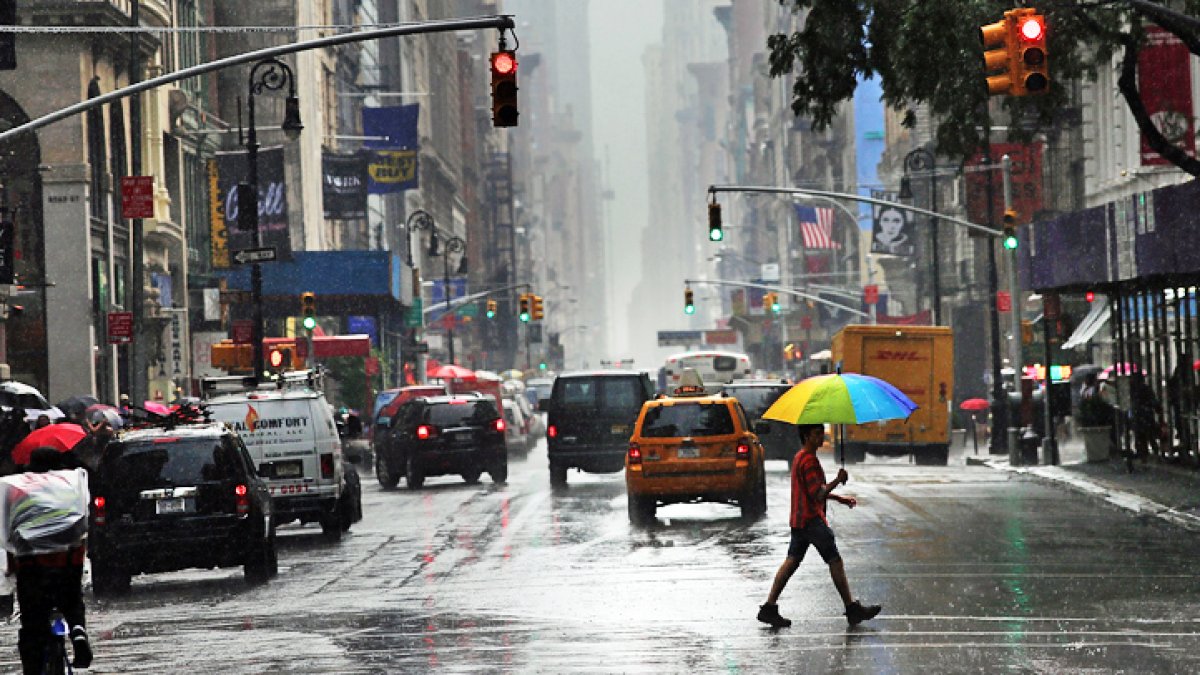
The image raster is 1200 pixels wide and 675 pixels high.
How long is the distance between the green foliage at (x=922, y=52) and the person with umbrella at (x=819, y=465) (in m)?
11.4

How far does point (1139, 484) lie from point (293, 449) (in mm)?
14043

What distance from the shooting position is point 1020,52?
21578mm

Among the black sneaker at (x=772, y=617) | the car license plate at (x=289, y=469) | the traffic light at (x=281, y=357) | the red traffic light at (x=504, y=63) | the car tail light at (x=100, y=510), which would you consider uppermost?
the red traffic light at (x=504, y=63)

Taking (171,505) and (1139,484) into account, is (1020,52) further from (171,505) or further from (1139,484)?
(1139,484)

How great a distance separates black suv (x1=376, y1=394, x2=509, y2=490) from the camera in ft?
128

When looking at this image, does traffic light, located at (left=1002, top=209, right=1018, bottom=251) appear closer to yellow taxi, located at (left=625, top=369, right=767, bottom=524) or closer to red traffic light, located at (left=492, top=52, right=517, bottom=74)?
yellow taxi, located at (left=625, top=369, right=767, bottom=524)

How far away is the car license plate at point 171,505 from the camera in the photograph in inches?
827

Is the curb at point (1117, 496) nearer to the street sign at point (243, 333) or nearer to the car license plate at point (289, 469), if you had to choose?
the car license plate at point (289, 469)

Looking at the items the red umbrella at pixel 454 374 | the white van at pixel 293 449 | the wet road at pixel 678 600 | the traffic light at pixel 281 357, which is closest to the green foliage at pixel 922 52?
the wet road at pixel 678 600

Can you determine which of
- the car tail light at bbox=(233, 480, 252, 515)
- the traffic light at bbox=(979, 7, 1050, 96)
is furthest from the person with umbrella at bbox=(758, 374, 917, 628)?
the car tail light at bbox=(233, 480, 252, 515)

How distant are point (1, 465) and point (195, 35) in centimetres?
4008

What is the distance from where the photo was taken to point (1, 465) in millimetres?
27281

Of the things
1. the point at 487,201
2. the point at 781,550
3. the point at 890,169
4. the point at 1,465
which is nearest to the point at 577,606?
the point at 781,550

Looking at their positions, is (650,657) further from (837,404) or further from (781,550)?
(781,550)
